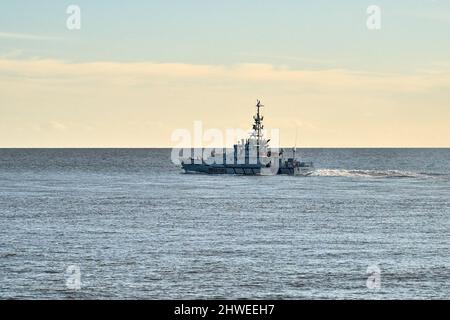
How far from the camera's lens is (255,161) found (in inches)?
6255

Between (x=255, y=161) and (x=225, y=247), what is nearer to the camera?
(x=225, y=247)

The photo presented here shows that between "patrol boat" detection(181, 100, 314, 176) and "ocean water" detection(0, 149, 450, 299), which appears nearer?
"ocean water" detection(0, 149, 450, 299)

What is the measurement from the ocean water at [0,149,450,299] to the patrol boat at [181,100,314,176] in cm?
5560

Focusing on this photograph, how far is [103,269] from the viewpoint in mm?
41844

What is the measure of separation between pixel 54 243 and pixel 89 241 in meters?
2.38

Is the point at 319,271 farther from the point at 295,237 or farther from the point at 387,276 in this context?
the point at 295,237

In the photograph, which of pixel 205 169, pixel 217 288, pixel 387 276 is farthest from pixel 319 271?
pixel 205 169

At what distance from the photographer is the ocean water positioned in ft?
120

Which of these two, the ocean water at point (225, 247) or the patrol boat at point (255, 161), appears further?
the patrol boat at point (255, 161)

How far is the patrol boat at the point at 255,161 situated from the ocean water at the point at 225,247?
5560cm

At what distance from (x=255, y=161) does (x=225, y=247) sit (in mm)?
108779

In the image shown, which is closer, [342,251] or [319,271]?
[319,271]

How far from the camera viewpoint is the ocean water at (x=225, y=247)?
1442 inches
